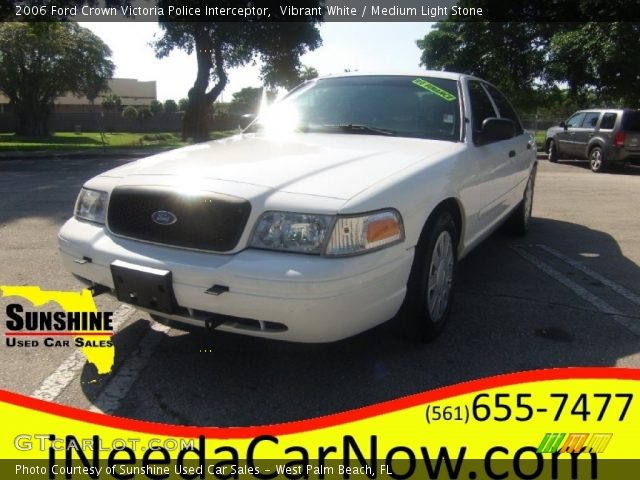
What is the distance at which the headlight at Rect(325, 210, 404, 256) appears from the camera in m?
2.58

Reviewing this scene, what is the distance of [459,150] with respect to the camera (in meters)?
3.72

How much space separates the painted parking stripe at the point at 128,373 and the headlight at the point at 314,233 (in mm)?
1015

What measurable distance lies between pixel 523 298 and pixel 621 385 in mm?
1974

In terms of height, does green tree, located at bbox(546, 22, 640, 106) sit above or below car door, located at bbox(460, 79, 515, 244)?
above

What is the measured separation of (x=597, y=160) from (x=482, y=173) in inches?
511

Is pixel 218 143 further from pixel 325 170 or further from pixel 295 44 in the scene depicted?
pixel 295 44

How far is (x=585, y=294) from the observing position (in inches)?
173

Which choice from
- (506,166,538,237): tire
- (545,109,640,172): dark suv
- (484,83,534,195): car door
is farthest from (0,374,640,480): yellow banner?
(545,109,640,172): dark suv

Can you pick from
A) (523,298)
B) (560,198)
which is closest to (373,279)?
(523,298)

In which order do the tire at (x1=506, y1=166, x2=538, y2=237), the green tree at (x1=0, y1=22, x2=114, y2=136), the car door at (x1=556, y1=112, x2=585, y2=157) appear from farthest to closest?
the green tree at (x1=0, y1=22, x2=114, y2=136) → the car door at (x1=556, y1=112, x2=585, y2=157) → the tire at (x1=506, y1=166, x2=538, y2=237)

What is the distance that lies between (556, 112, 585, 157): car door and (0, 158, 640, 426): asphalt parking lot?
12649 millimetres

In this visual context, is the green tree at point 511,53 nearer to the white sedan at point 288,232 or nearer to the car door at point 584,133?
the car door at point 584,133

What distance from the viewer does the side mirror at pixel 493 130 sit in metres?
3.94

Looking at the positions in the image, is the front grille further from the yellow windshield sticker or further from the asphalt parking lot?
the yellow windshield sticker
